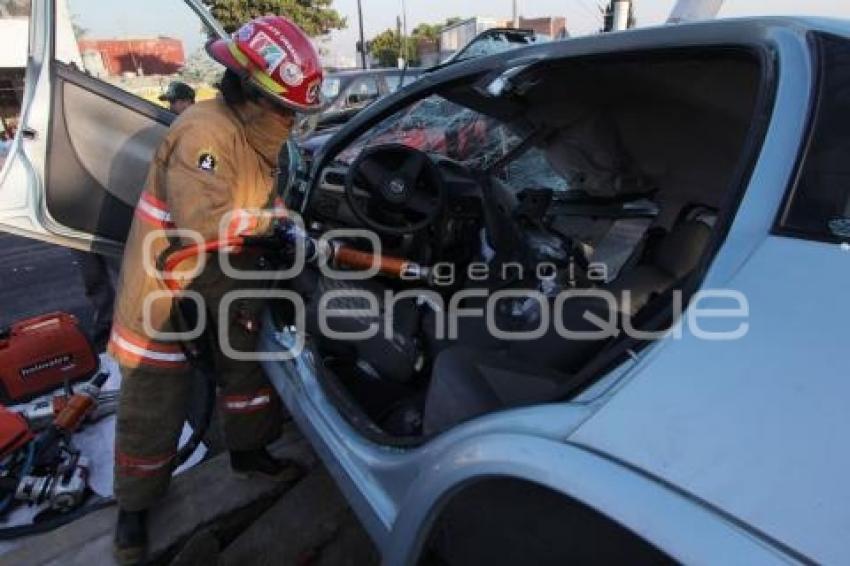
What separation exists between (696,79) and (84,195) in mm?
2502

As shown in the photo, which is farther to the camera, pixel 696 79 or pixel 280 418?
pixel 280 418

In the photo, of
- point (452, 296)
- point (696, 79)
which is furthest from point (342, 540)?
point (696, 79)

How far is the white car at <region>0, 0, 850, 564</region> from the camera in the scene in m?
0.87

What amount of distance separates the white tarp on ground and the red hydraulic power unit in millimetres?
263

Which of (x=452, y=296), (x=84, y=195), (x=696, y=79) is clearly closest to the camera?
(x=696, y=79)

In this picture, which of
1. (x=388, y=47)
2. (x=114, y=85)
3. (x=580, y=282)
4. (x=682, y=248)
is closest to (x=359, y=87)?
(x=114, y=85)

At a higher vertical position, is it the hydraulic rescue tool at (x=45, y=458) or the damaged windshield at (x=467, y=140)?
the damaged windshield at (x=467, y=140)

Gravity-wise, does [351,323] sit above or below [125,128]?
below

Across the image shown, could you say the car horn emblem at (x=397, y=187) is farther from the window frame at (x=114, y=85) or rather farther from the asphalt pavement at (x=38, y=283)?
the asphalt pavement at (x=38, y=283)

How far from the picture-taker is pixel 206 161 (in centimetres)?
192

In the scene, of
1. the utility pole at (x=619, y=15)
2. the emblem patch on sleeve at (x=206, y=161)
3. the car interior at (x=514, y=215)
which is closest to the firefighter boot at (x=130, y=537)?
the car interior at (x=514, y=215)

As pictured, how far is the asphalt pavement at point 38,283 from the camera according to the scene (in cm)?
460

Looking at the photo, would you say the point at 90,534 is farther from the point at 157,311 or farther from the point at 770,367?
the point at 770,367

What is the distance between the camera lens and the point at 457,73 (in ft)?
6.42
